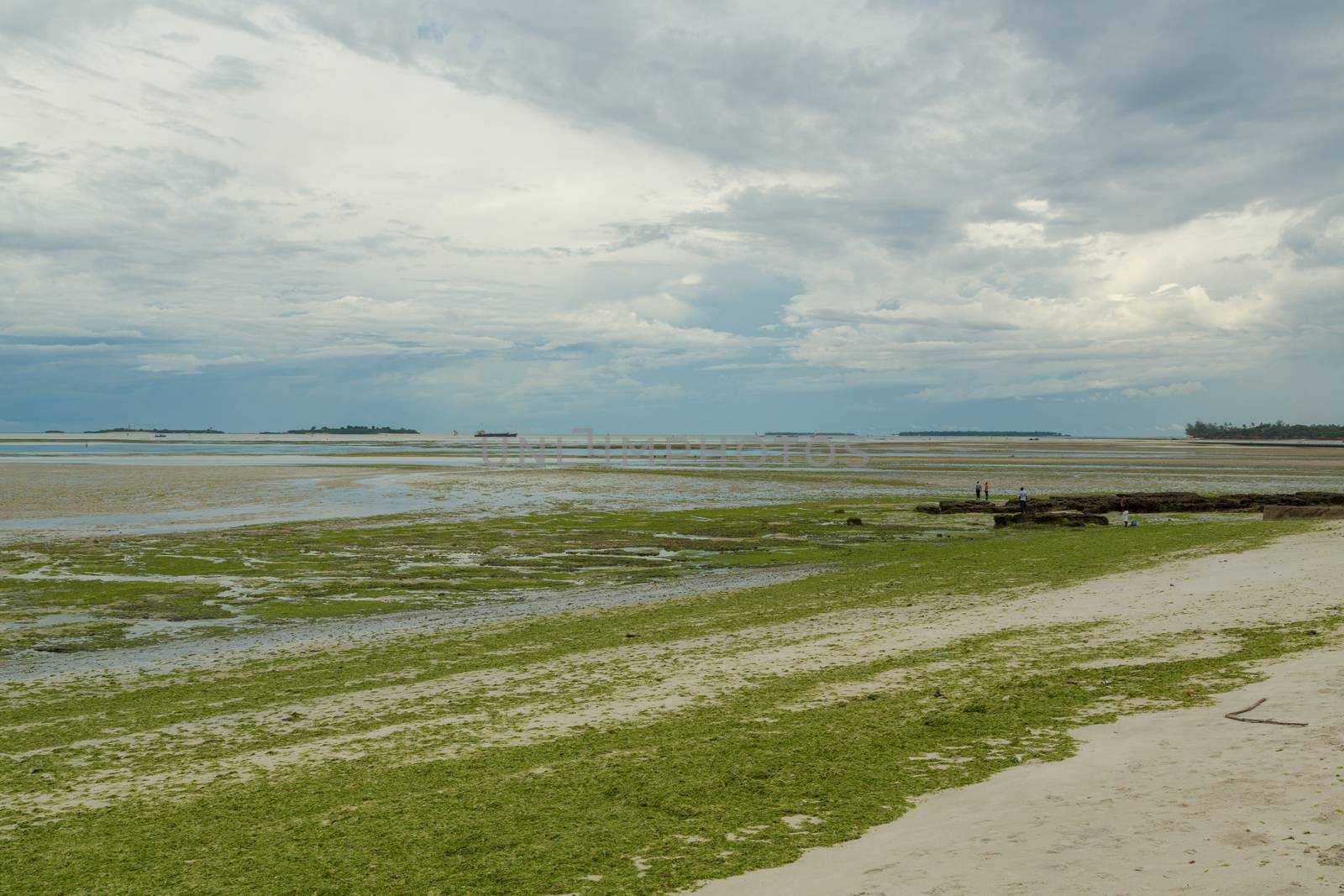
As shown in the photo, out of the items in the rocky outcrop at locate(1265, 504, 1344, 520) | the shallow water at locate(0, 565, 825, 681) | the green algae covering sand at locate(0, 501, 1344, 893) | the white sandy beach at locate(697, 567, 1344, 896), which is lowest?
the shallow water at locate(0, 565, 825, 681)

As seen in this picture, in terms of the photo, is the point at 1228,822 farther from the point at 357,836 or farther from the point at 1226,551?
the point at 1226,551

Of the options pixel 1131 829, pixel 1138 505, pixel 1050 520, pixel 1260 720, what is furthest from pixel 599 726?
pixel 1138 505

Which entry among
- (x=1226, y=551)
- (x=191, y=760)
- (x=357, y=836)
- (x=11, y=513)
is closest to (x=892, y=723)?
(x=357, y=836)

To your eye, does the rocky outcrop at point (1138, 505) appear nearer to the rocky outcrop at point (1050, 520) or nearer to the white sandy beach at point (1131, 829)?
Answer: the rocky outcrop at point (1050, 520)

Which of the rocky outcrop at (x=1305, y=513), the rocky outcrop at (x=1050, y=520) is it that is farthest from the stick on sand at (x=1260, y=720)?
the rocky outcrop at (x=1050, y=520)

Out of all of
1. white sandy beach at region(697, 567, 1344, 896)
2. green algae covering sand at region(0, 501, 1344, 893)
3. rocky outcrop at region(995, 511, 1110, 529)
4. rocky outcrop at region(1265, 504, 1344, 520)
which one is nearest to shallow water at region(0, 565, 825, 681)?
green algae covering sand at region(0, 501, 1344, 893)

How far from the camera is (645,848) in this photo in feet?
24.6

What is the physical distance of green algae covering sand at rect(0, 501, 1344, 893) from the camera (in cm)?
763

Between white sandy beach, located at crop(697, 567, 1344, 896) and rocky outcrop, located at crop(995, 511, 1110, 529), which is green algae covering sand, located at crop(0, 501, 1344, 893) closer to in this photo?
white sandy beach, located at crop(697, 567, 1344, 896)

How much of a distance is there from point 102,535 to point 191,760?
29.4m

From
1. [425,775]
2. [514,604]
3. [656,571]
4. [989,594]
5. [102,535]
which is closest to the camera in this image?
[425,775]

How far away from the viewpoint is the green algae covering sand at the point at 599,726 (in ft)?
25.0

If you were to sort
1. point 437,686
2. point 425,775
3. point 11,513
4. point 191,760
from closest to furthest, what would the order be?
point 425,775 < point 191,760 < point 437,686 < point 11,513

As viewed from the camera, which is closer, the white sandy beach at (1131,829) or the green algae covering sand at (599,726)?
the white sandy beach at (1131,829)
